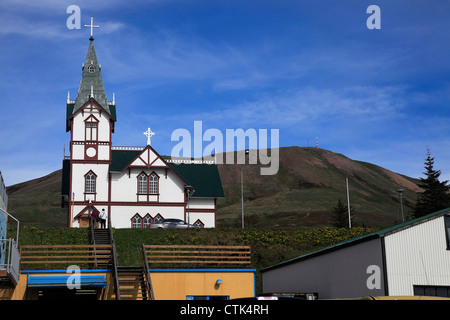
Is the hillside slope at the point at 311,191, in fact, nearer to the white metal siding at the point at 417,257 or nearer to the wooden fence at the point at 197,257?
the wooden fence at the point at 197,257

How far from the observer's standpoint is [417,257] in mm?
21734

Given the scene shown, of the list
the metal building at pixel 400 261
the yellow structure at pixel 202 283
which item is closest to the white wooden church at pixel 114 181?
the yellow structure at pixel 202 283

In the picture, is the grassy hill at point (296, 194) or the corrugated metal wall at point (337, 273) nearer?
the corrugated metal wall at point (337, 273)

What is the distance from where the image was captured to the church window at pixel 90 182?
2092 inches

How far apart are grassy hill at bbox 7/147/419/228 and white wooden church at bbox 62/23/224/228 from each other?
49.9 m

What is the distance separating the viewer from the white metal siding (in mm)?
21188

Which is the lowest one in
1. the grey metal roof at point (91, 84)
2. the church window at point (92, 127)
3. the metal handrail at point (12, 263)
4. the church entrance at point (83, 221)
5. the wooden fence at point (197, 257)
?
the metal handrail at point (12, 263)

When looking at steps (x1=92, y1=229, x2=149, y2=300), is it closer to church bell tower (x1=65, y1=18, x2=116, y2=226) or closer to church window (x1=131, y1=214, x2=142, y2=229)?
church window (x1=131, y1=214, x2=142, y2=229)

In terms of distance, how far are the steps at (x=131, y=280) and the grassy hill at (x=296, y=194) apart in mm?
75255

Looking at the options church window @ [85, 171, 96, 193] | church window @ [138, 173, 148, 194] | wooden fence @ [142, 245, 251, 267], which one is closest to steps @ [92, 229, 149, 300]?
wooden fence @ [142, 245, 251, 267]

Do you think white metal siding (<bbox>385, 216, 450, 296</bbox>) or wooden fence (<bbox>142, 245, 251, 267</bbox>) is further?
wooden fence (<bbox>142, 245, 251, 267</bbox>)

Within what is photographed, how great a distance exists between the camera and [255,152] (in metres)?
199

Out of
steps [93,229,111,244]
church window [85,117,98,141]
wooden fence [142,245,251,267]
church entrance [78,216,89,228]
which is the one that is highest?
church window [85,117,98,141]

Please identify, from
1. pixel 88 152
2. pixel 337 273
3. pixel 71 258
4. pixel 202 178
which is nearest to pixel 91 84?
pixel 88 152
